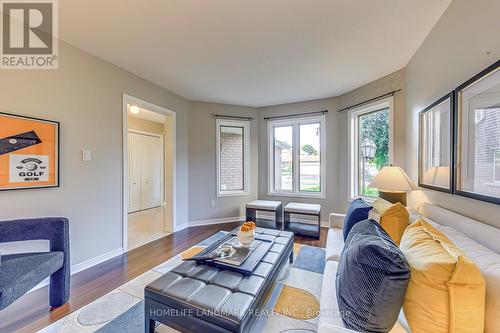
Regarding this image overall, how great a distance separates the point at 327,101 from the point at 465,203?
3047 mm

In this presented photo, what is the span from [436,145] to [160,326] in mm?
2784

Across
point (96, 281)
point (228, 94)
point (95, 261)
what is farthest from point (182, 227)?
point (228, 94)

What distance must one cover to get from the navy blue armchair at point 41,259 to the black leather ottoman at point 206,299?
90cm

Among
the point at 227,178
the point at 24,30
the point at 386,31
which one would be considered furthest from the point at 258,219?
the point at 24,30

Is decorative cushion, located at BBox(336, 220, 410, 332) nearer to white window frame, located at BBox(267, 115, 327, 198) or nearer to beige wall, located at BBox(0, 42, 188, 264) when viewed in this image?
beige wall, located at BBox(0, 42, 188, 264)

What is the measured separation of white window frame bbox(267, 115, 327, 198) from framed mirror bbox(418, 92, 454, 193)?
6.34 ft

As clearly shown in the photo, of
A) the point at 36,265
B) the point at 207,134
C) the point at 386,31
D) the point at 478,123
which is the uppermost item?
the point at 386,31

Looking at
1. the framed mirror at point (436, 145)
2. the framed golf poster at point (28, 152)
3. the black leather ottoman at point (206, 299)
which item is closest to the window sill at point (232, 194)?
the framed golf poster at point (28, 152)

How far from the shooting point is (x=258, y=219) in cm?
440

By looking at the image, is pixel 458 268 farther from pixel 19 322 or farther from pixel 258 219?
pixel 258 219

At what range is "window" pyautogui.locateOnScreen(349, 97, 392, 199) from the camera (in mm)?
3189

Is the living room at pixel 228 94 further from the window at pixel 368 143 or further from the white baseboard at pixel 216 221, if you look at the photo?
the white baseboard at pixel 216 221

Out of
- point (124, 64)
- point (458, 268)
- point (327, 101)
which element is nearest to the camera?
point (458, 268)

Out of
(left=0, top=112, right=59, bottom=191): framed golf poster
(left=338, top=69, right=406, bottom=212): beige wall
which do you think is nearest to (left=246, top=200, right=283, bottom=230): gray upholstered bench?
(left=338, top=69, right=406, bottom=212): beige wall
